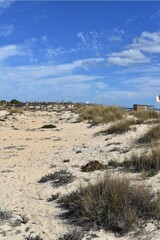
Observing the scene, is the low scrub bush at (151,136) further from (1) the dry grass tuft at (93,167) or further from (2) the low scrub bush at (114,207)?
(2) the low scrub bush at (114,207)

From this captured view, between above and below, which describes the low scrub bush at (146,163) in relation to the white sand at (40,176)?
above

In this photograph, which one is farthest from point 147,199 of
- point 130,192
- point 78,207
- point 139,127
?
point 139,127

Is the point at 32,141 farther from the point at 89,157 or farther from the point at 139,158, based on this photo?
the point at 139,158

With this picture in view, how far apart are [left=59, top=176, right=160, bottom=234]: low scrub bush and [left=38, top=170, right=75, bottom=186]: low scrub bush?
91.3 inches

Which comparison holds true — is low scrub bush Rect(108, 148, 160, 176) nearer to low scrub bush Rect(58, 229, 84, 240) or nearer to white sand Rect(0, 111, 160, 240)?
white sand Rect(0, 111, 160, 240)

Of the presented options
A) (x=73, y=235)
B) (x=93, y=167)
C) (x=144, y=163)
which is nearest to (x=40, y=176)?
(x=93, y=167)

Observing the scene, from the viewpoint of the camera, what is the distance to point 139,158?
1065 cm

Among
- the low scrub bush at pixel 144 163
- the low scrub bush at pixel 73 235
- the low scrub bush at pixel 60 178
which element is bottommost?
the low scrub bush at pixel 73 235

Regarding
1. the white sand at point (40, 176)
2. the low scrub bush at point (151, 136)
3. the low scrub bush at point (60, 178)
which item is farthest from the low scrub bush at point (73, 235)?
the low scrub bush at point (151, 136)

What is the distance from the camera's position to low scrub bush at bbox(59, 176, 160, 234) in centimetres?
648

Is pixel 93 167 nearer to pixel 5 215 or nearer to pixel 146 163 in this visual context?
pixel 146 163

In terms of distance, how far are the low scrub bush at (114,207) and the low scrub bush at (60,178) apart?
7.61ft

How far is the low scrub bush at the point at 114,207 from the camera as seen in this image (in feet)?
21.3

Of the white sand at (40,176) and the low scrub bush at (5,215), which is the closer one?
the white sand at (40,176)
